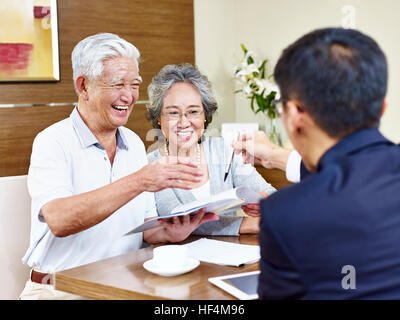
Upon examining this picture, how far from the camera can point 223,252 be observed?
1960 millimetres

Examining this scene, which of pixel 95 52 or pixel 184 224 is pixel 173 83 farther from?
pixel 184 224

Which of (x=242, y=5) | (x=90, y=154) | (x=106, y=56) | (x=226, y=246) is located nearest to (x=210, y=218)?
(x=226, y=246)

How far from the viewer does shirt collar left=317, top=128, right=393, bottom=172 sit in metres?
1.11

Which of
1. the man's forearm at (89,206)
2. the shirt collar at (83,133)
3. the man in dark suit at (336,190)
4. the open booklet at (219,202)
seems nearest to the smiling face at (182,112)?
the shirt collar at (83,133)

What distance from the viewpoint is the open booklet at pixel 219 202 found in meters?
1.88

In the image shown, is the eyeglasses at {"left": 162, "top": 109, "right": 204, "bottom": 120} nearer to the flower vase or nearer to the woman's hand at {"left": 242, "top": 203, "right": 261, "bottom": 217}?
the woman's hand at {"left": 242, "top": 203, "right": 261, "bottom": 217}

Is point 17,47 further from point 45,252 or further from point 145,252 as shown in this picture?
point 145,252

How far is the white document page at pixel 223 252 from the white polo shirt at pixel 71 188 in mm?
309

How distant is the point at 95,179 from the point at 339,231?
131cm

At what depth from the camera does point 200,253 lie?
195 cm

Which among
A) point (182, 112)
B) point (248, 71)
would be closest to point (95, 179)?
point (182, 112)

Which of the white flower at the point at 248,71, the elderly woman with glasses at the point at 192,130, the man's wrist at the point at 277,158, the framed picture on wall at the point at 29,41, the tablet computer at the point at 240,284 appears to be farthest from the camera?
the white flower at the point at 248,71

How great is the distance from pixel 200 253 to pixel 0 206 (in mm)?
875

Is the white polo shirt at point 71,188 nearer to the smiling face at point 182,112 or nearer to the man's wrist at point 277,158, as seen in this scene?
the smiling face at point 182,112
